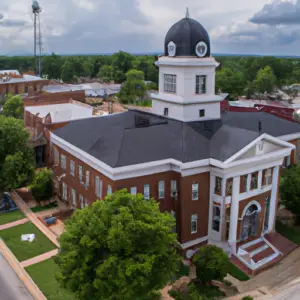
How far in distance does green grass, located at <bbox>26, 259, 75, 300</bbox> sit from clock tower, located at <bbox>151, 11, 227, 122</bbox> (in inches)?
656

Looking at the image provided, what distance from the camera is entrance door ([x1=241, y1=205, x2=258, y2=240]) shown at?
32344mm

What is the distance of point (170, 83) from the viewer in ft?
121

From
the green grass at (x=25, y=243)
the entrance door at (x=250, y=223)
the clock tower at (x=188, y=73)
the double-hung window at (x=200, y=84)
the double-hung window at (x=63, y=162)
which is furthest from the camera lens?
the double-hung window at (x=63, y=162)

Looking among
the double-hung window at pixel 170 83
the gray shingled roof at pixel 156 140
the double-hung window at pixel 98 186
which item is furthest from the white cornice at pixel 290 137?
the double-hung window at pixel 98 186

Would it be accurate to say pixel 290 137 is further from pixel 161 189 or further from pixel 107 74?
pixel 107 74

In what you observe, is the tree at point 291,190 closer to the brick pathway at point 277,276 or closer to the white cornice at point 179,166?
the brick pathway at point 277,276

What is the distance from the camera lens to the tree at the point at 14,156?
126ft

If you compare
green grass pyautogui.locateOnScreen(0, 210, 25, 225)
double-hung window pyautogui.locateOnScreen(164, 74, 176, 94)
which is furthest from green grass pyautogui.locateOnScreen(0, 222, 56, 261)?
double-hung window pyautogui.locateOnScreen(164, 74, 176, 94)

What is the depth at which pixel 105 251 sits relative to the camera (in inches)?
824

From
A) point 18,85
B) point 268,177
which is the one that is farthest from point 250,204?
point 18,85

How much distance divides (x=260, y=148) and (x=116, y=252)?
15574 mm

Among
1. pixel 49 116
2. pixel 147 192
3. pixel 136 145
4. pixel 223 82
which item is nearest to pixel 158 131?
pixel 136 145

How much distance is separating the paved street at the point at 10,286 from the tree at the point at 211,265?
11.0 meters

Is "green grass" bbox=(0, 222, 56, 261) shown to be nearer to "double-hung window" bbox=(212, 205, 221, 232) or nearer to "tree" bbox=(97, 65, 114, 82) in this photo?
"double-hung window" bbox=(212, 205, 221, 232)
